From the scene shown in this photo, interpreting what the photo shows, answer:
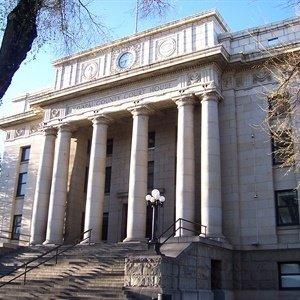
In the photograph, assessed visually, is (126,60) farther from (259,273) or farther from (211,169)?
(259,273)

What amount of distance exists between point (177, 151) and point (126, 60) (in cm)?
797

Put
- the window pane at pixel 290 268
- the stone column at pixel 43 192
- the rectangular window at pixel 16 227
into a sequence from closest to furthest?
1. the window pane at pixel 290 268
2. the stone column at pixel 43 192
3. the rectangular window at pixel 16 227

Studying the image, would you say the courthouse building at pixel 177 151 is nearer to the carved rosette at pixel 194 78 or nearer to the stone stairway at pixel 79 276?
the carved rosette at pixel 194 78

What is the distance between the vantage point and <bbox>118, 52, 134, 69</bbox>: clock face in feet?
95.8

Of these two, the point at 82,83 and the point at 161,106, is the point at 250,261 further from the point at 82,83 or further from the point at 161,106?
the point at 82,83

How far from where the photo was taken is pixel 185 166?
78.7 feet

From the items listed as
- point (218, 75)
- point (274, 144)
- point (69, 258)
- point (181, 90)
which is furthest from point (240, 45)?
point (69, 258)

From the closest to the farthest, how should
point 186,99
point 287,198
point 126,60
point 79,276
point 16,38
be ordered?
point 16,38 < point 79,276 < point 287,198 < point 186,99 < point 126,60

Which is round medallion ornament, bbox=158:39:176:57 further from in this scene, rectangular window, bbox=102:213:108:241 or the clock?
rectangular window, bbox=102:213:108:241

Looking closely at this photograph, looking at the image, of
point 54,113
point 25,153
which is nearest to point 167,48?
point 54,113

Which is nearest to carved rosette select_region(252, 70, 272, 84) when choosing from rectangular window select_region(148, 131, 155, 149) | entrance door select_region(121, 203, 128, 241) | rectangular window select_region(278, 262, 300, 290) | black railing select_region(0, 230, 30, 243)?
rectangular window select_region(148, 131, 155, 149)

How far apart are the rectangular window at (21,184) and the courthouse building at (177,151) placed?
0.78 m

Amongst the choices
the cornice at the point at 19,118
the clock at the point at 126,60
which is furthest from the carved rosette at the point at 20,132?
the clock at the point at 126,60

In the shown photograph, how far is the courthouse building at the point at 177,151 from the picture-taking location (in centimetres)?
2300
